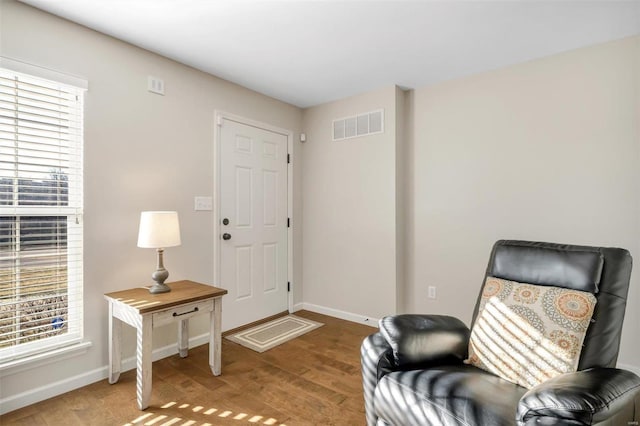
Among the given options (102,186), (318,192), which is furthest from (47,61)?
(318,192)

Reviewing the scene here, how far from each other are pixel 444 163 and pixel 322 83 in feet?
4.51

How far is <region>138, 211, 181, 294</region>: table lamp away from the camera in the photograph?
85.4 inches

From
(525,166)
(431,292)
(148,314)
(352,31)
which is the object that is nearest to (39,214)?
(148,314)

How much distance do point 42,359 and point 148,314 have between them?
2.31 ft

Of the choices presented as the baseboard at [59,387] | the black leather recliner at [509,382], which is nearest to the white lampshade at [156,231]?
the baseboard at [59,387]

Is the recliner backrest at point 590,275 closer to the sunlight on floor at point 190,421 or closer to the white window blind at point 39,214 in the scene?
the sunlight on floor at point 190,421

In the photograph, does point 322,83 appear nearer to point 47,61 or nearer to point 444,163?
point 444,163

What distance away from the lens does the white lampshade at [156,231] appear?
2166 mm

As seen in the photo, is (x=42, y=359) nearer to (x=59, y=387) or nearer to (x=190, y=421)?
(x=59, y=387)

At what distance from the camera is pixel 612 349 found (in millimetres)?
1374

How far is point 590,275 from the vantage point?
4.86 ft

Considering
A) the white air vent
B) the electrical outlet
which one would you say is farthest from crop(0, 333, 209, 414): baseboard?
the white air vent

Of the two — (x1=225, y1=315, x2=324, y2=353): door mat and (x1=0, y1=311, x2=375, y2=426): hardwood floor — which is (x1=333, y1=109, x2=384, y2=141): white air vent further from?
(x1=0, y1=311, x2=375, y2=426): hardwood floor

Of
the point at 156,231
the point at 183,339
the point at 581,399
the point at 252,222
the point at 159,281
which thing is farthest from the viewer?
the point at 252,222
